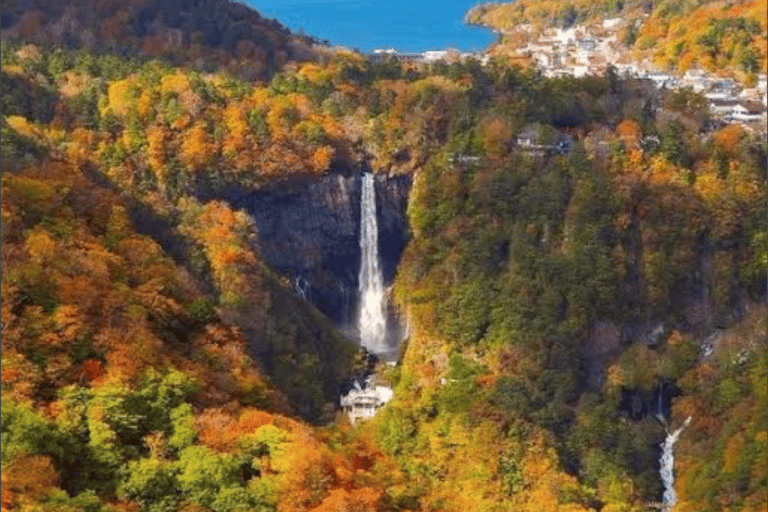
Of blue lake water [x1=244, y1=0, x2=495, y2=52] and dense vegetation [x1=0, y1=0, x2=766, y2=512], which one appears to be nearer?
dense vegetation [x1=0, y1=0, x2=766, y2=512]

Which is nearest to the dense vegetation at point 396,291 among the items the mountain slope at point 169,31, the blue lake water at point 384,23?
the mountain slope at point 169,31

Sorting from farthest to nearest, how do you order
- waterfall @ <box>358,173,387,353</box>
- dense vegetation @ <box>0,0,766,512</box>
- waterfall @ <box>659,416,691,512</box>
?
1. waterfall @ <box>358,173,387,353</box>
2. waterfall @ <box>659,416,691,512</box>
3. dense vegetation @ <box>0,0,766,512</box>

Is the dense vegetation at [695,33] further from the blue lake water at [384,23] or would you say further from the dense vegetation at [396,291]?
the blue lake water at [384,23]

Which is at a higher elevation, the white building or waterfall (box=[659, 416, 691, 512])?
the white building

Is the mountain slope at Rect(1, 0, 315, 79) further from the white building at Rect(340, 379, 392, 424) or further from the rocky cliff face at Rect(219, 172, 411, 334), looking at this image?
the white building at Rect(340, 379, 392, 424)

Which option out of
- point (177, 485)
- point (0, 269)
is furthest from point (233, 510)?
point (0, 269)

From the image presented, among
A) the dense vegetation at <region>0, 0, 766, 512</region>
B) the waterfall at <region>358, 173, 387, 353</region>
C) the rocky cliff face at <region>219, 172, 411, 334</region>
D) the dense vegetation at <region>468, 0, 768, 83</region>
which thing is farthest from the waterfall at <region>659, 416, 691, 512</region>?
the rocky cliff face at <region>219, 172, 411, 334</region>

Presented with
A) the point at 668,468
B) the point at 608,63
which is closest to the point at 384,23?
the point at 608,63
